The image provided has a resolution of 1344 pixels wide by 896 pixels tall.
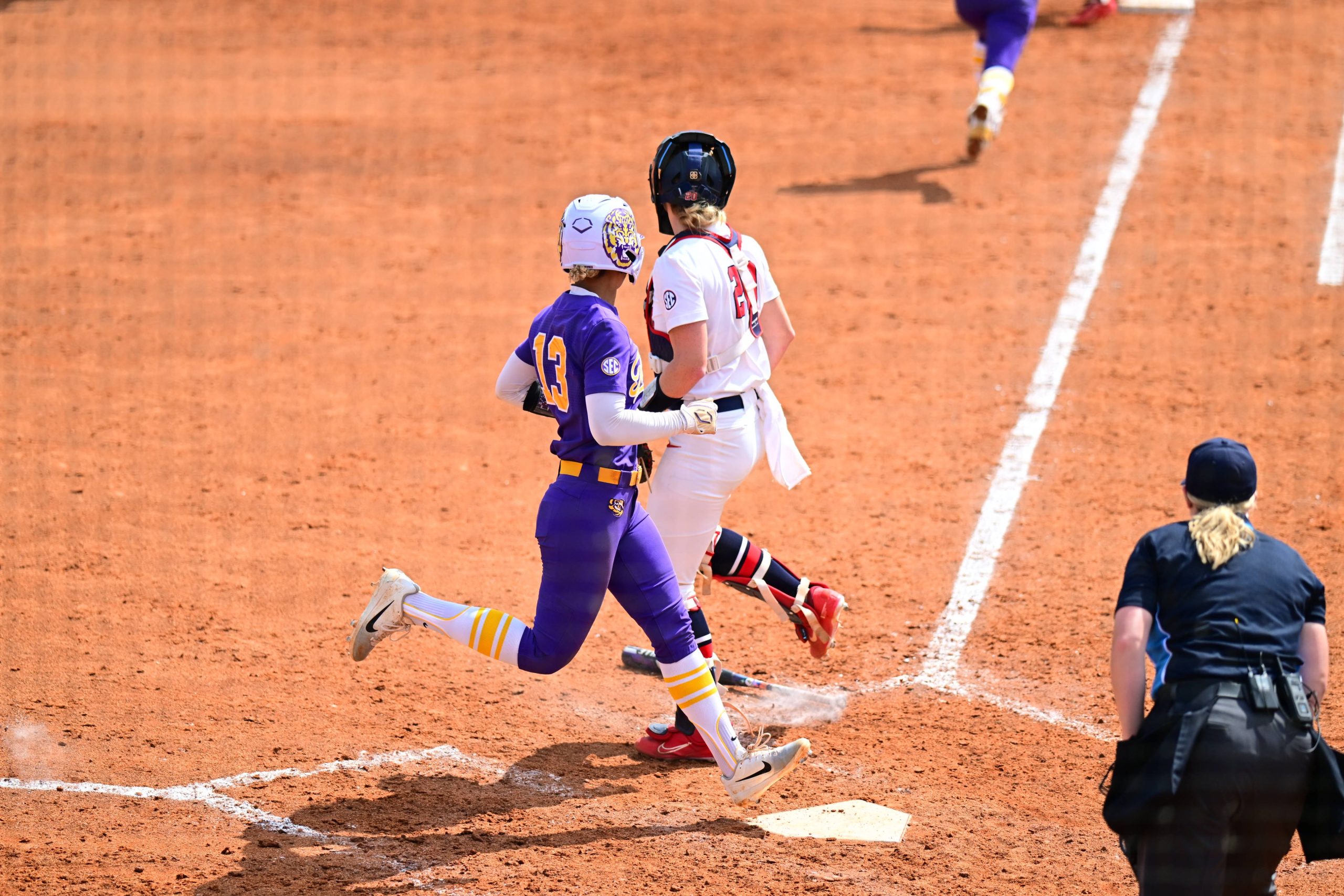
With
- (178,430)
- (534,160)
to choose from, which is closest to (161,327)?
(178,430)

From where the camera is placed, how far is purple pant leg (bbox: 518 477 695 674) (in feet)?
15.2

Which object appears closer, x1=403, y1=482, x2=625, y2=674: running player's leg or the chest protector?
x1=403, y1=482, x2=625, y2=674: running player's leg

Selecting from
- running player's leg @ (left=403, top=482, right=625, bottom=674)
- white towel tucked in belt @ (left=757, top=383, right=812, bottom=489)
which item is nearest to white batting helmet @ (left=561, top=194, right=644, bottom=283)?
running player's leg @ (left=403, top=482, right=625, bottom=674)

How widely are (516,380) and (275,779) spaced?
180 cm

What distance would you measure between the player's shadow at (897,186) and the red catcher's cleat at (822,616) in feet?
23.5

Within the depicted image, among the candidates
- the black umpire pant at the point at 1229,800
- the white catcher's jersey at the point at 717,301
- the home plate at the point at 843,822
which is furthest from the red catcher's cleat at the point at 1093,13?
the black umpire pant at the point at 1229,800

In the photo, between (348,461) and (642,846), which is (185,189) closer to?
(348,461)

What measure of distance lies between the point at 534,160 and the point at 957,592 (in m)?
8.00

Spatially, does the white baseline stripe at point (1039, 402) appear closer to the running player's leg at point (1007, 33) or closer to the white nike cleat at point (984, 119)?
the white nike cleat at point (984, 119)

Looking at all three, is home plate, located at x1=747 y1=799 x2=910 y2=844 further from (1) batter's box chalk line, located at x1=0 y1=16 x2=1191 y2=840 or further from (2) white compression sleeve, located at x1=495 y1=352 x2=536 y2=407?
(2) white compression sleeve, located at x1=495 y1=352 x2=536 y2=407

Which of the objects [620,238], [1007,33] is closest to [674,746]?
[620,238]

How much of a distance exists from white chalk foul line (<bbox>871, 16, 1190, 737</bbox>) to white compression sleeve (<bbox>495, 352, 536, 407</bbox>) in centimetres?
225

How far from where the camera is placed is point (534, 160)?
13438 millimetres

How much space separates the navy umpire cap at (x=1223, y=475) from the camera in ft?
12.0
